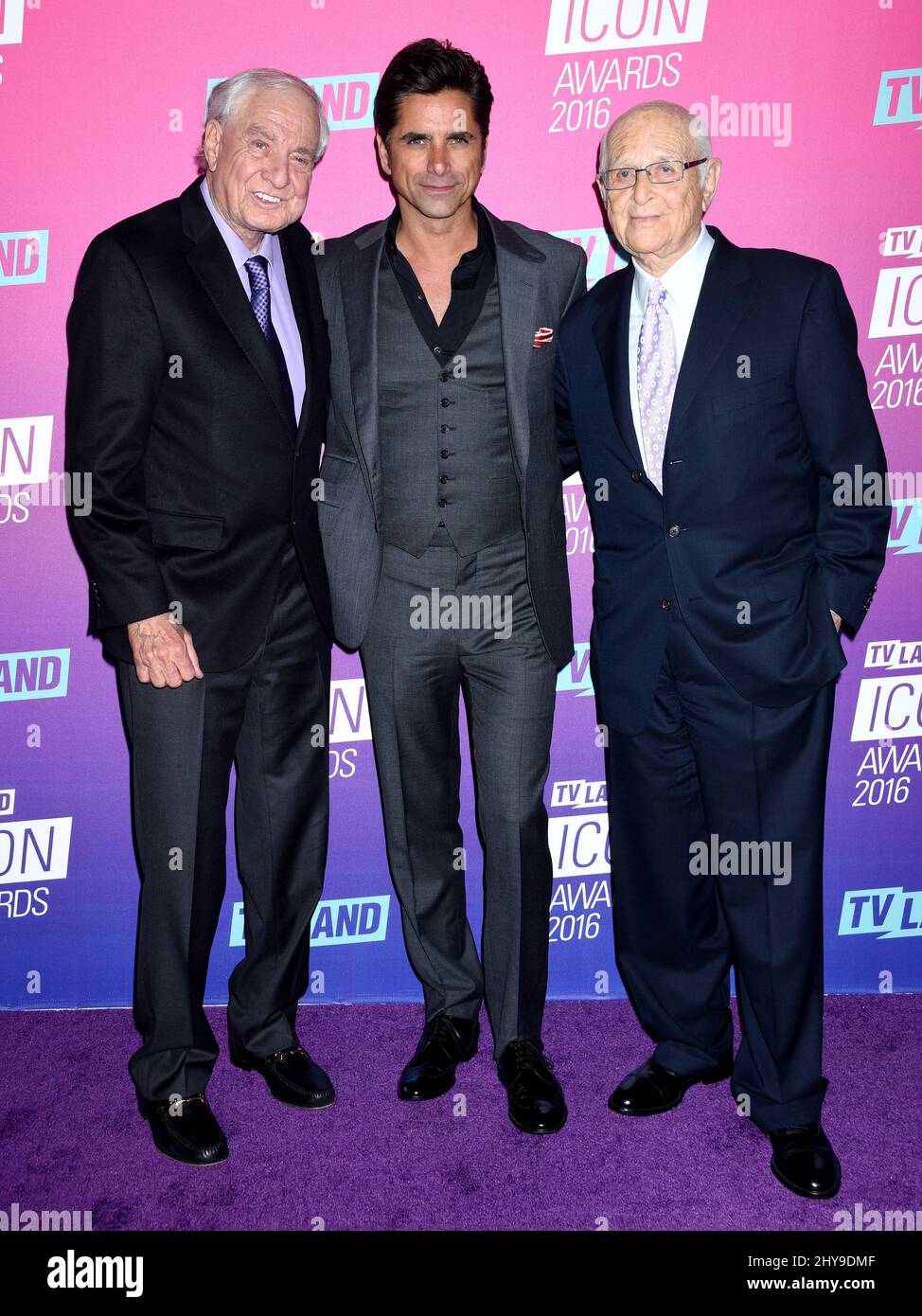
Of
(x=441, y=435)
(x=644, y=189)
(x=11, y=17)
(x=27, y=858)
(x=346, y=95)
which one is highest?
(x=11, y=17)

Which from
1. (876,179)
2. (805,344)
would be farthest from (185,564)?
(876,179)

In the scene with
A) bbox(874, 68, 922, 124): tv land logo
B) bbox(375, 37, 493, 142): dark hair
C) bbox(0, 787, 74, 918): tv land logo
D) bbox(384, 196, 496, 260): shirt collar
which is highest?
bbox(874, 68, 922, 124): tv land logo

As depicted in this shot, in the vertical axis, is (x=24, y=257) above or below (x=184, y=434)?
above

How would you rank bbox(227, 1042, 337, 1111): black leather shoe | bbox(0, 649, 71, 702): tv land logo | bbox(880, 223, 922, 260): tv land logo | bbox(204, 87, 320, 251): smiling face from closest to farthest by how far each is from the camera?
bbox(204, 87, 320, 251): smiling face
bbox(227, 1042, 337, 1111): black leather shoe
bbox(880, 223, 922, 260): tv land logo
bbox(0, 649, 71, 702): tv land logo

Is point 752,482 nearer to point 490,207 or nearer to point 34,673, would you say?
point 490,207

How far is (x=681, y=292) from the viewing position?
2.56m

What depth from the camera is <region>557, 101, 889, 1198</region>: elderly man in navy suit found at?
249 centimetres

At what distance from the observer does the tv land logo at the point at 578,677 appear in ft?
11.3

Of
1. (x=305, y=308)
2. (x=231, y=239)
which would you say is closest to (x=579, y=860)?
(x=305, y=308)

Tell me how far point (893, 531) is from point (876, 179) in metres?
0.93

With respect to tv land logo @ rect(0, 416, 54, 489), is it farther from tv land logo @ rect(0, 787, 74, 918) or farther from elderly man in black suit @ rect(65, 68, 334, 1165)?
tv land logo @ rect(0, 787, 74, 918)

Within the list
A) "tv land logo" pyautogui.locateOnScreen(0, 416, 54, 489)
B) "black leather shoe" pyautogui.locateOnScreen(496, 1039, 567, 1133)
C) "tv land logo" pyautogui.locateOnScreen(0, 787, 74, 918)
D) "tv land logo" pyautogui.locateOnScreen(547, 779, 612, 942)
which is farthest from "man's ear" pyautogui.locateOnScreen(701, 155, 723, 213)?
"tv land logo" pyautogui.locateOnScreen(0, 787, 74, 918)

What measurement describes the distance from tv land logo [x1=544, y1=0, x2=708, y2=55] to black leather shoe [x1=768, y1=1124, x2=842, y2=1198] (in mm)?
2688

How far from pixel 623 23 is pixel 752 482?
1384 millimetres
